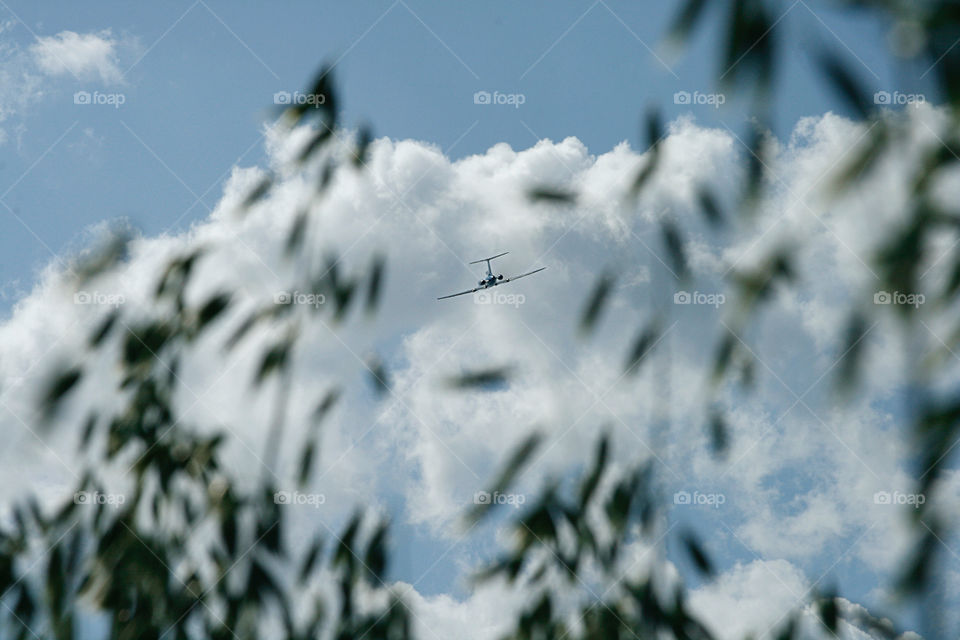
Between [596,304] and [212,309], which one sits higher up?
[596,304]

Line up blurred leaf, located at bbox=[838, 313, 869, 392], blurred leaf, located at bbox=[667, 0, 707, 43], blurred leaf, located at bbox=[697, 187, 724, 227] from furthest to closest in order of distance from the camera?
blurred leaf, located at bbox=[697, 187, 724, 227] → blurred leaf, located at bbox=[667, 0, 707, 43] → blurred leaf, located at bbox=[838, 313, 869, 392]

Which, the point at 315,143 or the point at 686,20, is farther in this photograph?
the point at 315,143

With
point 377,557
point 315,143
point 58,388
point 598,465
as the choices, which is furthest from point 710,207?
point 58,388

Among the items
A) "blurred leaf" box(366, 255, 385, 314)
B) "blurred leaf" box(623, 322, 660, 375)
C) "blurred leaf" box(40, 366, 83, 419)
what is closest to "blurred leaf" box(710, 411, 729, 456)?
"blurred leaf" box(623, 322, 660, 375)

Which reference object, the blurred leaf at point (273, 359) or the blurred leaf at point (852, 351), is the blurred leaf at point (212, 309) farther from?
the blurred leaf at point (852, 351)

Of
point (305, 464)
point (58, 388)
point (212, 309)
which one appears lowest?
point (58, 388)

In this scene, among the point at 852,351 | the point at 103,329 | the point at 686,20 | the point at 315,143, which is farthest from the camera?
the point at 103,329

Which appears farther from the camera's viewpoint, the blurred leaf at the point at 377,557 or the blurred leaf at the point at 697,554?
→ the blurred leaf at the point at 377,557

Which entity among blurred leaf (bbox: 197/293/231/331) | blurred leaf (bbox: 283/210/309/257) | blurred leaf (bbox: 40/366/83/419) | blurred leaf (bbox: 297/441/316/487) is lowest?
blurred leaf (bbox: 40/366/83/419)

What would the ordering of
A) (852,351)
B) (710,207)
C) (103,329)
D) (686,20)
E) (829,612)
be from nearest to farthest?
(852,351) → (686,20) → (710,207) → (829,612) → (103,329)

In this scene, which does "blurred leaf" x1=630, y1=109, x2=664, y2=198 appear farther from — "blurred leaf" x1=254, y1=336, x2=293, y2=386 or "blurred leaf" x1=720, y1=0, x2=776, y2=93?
"blurred leaf" x1=254, y1=336, x2=293, y2=386

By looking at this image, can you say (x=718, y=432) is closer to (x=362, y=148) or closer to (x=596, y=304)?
(x=596, y=304)

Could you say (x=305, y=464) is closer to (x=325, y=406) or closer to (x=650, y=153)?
(x=325, y=406)

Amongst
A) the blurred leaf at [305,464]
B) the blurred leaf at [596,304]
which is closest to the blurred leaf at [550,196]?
the blurred leaf at [596,304]
